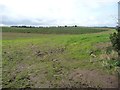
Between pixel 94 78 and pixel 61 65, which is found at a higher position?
pixel 61 65

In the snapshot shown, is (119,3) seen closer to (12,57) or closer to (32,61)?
(32,61)

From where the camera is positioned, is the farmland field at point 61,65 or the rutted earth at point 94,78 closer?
the rutted earth at point 94,78

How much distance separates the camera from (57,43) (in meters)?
35.3

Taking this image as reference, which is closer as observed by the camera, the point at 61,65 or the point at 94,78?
the point at 94,78

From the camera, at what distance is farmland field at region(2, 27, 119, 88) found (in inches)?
915

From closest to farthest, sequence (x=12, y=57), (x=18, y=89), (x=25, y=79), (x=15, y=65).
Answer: (x=18, y=89) < (x=25, y=79) < (x=15, y=65) < (x=12, y=57)

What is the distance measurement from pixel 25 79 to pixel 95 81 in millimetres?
5266

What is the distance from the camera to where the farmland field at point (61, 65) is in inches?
915

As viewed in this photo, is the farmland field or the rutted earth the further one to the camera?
the farmland field

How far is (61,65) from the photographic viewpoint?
26625 millimetres

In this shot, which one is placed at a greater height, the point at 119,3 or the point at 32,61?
the point at 119,3

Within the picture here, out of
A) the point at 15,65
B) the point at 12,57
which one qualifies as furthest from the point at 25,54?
the point at 15,65

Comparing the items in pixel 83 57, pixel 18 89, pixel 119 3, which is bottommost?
pixel 18 89

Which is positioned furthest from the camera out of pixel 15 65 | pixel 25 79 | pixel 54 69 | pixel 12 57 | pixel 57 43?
pixel 57 43
